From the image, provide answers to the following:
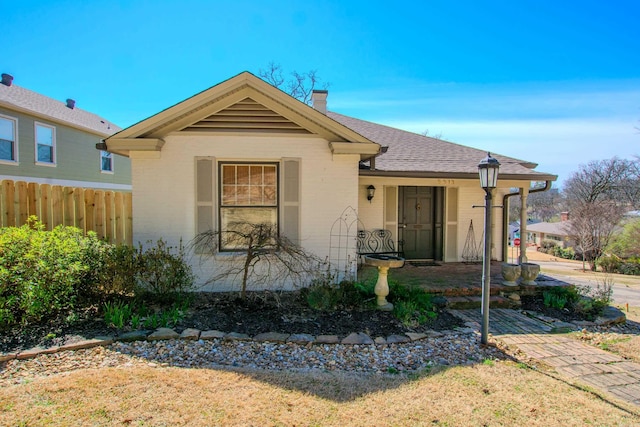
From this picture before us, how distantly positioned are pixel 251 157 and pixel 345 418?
15.7ft

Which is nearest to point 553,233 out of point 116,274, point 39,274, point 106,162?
point 106,162

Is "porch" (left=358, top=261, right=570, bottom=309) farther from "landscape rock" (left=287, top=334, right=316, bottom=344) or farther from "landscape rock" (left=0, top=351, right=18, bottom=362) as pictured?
"landscape rock" (left=0, top=351, right=18, bottom=362)

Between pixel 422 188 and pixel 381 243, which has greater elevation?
pixel 422 188

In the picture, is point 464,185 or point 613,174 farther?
point 613,174

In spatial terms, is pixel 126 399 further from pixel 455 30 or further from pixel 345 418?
pixel 455 30

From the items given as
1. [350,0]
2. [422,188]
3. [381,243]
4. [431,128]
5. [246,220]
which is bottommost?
[381,243]

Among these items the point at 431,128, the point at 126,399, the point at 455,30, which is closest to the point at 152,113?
the point at 126,399

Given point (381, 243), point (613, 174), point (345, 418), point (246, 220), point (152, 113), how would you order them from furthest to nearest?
point (613, 174)
point (381, 243)
point (246, 220)
point (152, 113)
point (345, 418)

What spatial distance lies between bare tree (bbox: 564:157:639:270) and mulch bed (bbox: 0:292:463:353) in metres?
22.8

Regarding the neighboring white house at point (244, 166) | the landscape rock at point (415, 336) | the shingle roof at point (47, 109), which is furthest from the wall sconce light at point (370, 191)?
the shingle roof at point (47, 109)

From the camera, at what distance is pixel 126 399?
3141 mm

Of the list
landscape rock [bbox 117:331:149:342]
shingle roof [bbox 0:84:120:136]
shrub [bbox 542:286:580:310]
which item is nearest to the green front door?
shrub [bbox 542:286:580:310]

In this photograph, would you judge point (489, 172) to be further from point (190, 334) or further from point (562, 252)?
point (562, 252)

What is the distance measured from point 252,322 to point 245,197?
2503mm
